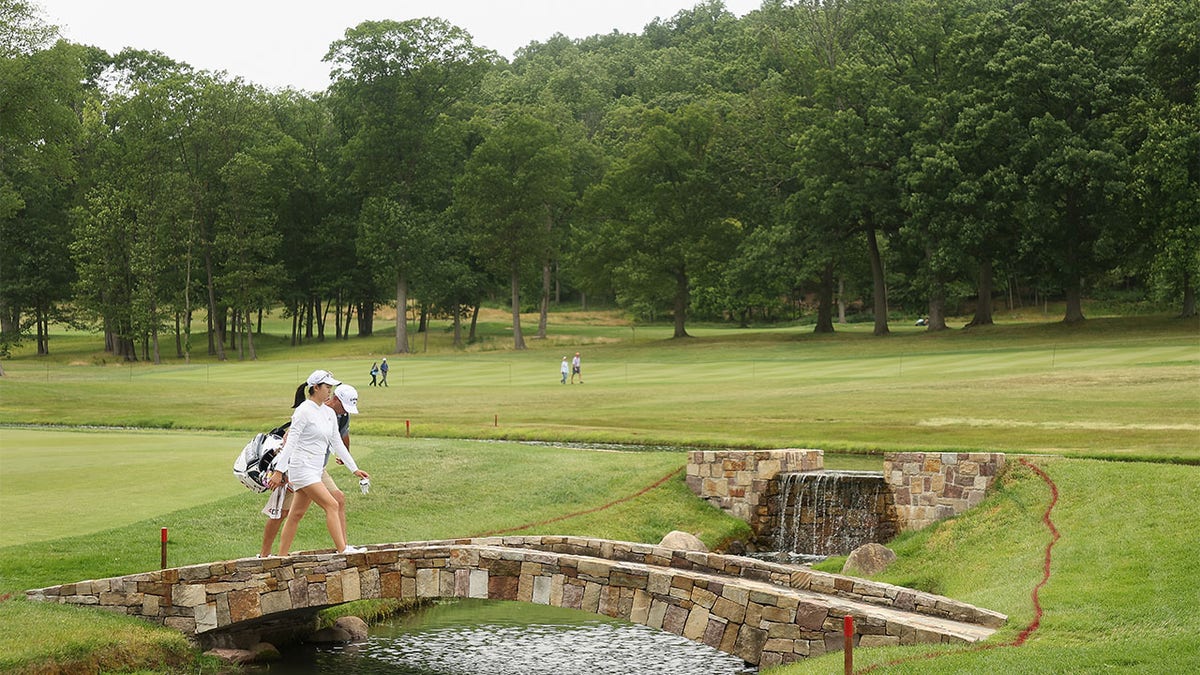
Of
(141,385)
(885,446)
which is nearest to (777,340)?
(141,385)

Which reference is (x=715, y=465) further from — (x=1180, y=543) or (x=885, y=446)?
(x=1180, y=543)

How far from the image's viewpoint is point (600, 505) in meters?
23.8

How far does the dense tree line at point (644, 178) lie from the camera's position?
191 feet

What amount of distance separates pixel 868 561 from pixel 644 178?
5868 centimetres

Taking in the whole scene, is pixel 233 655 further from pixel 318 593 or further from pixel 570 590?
pixel 570 590

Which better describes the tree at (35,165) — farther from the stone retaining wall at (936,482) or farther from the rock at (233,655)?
the stone retaining wall at (936,482)

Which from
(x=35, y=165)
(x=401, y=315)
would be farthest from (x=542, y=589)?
(x=35, y=165)

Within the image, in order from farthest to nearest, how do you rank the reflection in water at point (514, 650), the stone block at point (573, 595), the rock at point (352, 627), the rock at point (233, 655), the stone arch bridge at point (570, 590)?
the rock at point (352, 627), the reflection in water at point (514, 650), the rock at point (233, 655), the stone block at point (573, 595), the stone arch bridge at point (570, 590)

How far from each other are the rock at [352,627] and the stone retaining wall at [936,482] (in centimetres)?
989

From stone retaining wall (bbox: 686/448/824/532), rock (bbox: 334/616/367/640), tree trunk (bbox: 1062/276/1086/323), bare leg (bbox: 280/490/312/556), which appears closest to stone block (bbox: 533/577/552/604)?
bare leg (bbox: 280/490/312/556)

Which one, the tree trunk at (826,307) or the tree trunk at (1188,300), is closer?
the tree trunk at (1188,300)

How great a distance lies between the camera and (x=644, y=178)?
76.1 metres

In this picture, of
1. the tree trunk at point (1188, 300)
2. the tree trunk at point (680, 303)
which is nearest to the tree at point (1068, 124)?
the tree trunk at point (1188, 300)

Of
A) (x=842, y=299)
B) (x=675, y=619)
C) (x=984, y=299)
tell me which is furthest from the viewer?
(x=842, y=299)
